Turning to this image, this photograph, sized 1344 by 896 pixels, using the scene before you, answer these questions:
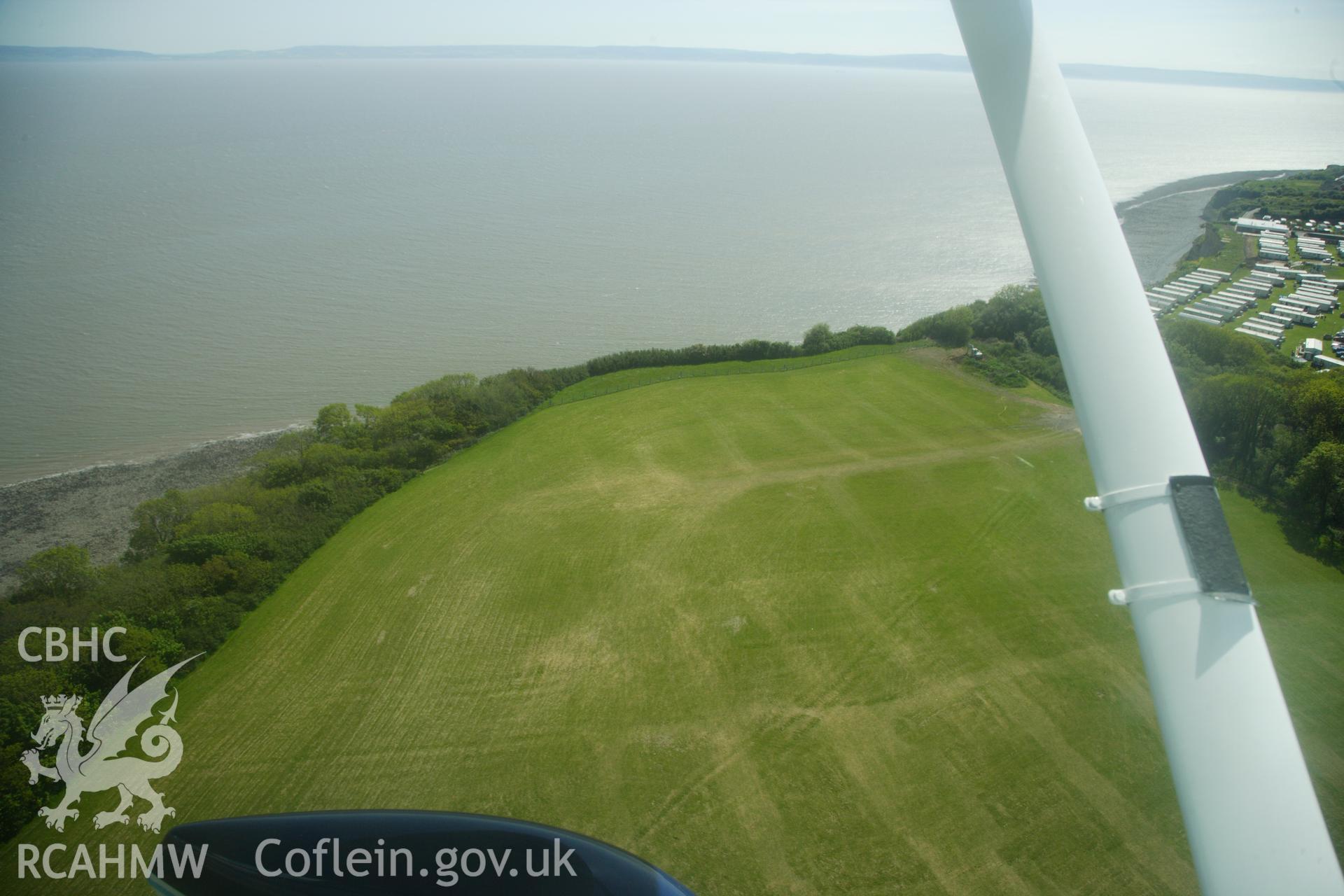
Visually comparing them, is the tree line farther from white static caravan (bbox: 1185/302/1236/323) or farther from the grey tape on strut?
white static caravan (bbox: 1185/302/1236/323)

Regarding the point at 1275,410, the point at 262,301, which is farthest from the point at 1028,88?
the point at 262,301

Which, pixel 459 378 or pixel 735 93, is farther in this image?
pixel 735 93

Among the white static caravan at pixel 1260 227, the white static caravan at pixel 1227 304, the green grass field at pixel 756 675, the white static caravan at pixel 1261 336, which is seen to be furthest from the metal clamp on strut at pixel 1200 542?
the white static caravan at pixel 1260 227

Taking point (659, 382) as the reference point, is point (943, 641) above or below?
below

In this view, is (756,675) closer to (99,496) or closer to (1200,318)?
(99,496)

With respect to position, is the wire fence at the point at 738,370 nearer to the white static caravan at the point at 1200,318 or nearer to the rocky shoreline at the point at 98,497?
the rocky shoreline at the point at 98,497

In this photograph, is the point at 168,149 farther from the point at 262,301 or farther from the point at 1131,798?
the point at 1131,798
